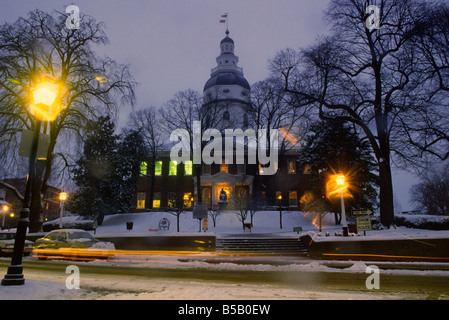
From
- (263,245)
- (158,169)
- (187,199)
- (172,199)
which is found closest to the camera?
(263,245)

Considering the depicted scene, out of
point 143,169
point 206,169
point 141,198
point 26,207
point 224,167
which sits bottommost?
point 26,207

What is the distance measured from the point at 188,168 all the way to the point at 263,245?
28.0 meters

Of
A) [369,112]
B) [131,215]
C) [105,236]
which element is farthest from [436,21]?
[131,215]

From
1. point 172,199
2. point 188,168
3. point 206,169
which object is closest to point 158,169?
point 188,168

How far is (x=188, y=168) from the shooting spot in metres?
48.1

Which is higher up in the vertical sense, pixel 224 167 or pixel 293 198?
pixel 224 167

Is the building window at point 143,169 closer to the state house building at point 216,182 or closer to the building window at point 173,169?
the state house building at point 216,182

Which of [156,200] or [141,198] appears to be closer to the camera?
[156,200]

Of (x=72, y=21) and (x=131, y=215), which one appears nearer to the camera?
(x=72, y=21)

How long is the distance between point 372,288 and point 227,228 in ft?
81.6

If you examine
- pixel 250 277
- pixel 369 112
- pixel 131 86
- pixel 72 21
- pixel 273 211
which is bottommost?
pixel 250 277

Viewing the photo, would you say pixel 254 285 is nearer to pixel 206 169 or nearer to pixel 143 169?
pixel 206 169
